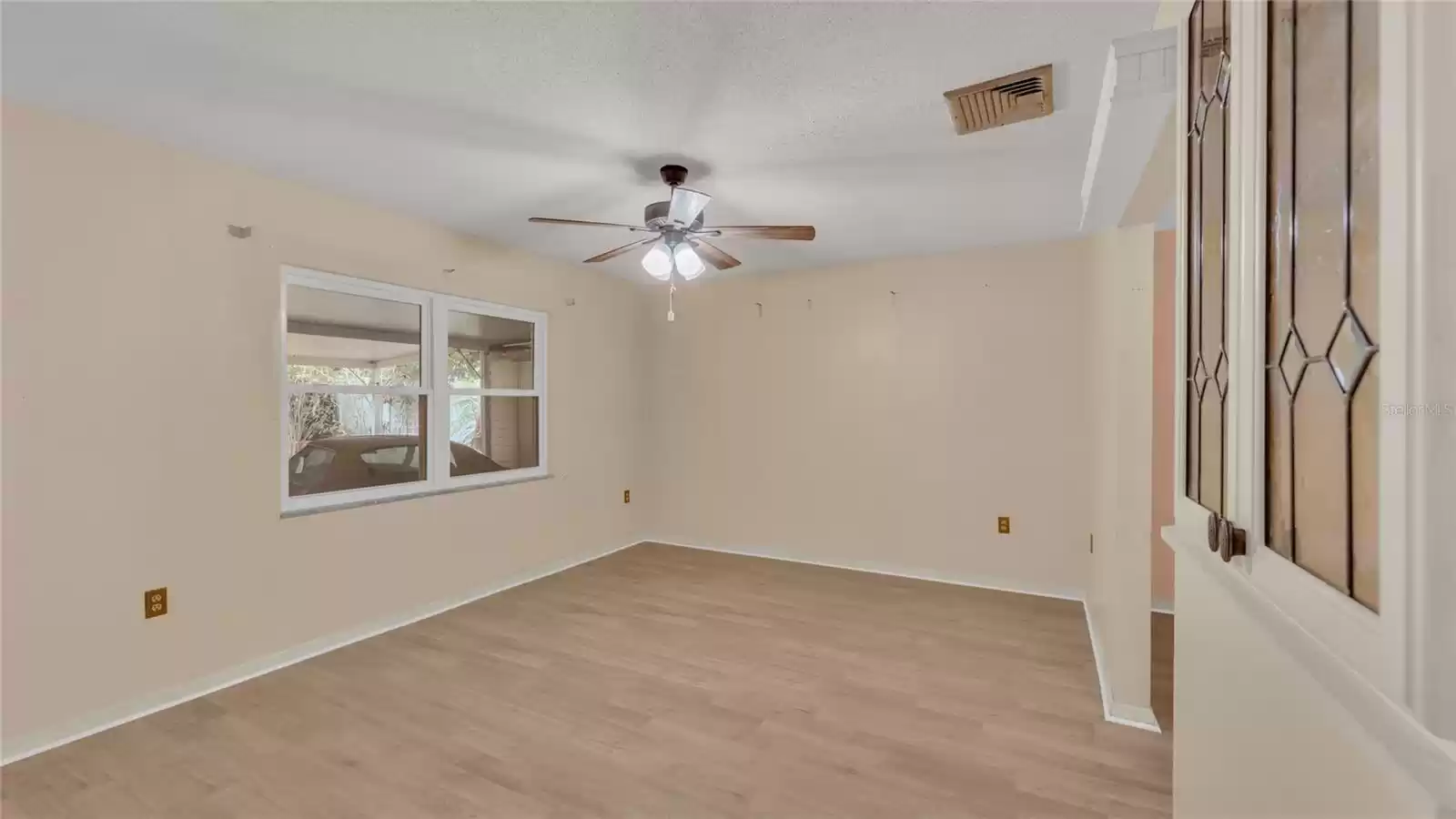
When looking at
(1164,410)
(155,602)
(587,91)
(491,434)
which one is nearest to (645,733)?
(155,602)

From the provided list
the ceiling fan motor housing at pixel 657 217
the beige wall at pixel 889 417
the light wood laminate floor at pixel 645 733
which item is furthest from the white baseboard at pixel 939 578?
the ceiling fan motor housing at pixel 657 217

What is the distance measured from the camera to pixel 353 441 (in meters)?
3.34

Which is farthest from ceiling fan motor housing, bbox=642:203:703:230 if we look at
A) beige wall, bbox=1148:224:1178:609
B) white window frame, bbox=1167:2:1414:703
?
beige wall, bbox=1148:224:1178:609

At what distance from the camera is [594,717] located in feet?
7.97

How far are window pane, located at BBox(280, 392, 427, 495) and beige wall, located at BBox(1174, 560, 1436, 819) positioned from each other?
362 centimetres

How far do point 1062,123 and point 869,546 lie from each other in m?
3.15

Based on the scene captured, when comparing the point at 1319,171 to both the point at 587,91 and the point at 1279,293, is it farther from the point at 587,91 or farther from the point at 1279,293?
the point at 587,91

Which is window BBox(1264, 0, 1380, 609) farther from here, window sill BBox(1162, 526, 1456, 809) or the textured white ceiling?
the textured white ceiling

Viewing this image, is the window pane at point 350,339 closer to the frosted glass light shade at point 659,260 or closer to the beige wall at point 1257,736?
the frosted glass light shade at point 659,260

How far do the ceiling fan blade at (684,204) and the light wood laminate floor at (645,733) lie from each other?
2.11 metres

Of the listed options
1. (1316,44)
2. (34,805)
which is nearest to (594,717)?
(34,805)

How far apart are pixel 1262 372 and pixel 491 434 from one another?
4144 mm

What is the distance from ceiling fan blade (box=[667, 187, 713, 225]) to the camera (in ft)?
8.80

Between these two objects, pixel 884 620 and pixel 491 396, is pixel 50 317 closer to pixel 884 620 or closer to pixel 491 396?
pixel 491 396
